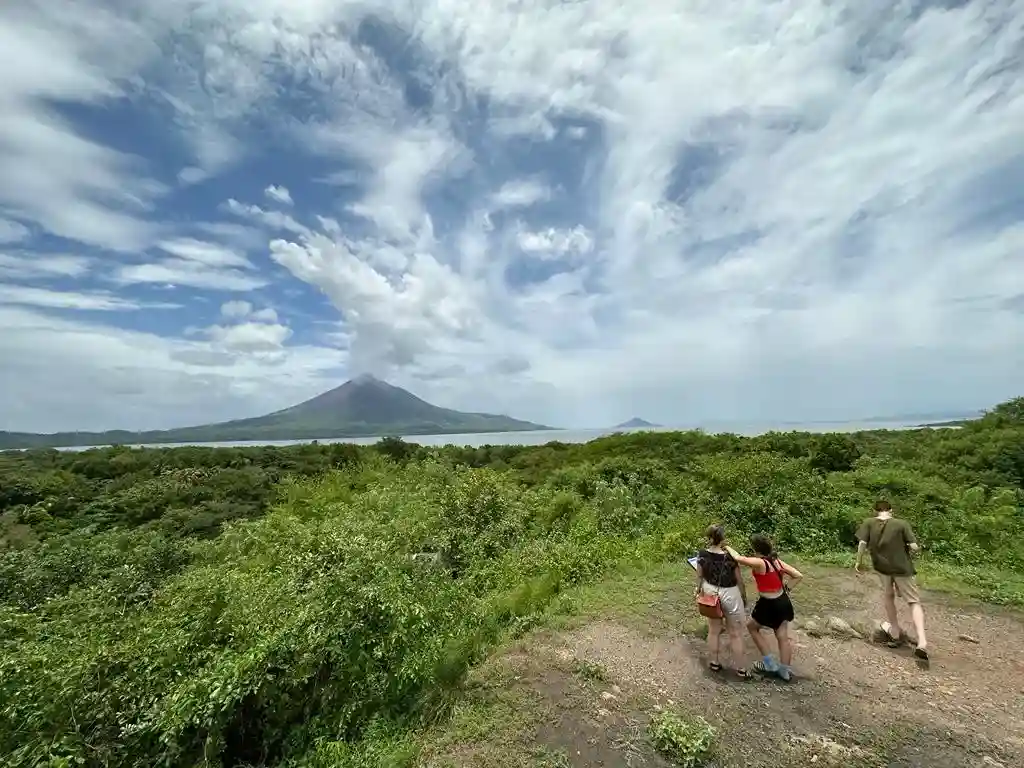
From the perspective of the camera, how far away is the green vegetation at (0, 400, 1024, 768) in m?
5.11

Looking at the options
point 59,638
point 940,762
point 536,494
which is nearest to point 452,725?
point 940,762

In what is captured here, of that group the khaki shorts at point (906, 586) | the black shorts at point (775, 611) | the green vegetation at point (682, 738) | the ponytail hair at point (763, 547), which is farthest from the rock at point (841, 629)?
the green vegetation at point (682, 738)

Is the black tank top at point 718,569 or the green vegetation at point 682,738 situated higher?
the black tank top at point 718,569

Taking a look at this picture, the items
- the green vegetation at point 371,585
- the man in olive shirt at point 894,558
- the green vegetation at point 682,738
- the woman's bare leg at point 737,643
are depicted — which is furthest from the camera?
the man in olive shirt at point 894,558

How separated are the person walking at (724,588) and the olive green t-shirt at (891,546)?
1.73m

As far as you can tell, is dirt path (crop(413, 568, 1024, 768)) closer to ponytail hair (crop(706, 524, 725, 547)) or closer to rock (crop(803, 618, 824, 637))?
rock (crop(803, 618, 824, 637))

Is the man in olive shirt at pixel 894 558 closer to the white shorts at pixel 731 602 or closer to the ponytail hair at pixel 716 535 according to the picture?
the white shorts at pixel 731 602

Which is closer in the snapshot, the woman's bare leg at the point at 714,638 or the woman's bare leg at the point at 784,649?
the woman's bare leg at the point at 784,649

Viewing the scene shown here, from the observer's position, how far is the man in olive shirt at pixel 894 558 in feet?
18.6

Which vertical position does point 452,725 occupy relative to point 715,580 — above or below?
below

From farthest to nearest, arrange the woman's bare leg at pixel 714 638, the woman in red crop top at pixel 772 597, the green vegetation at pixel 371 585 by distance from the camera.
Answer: the woman's bare leg at pixel 714 638 → the woman in red crop top at pixel 772 597 → the green vegetation at pixel 371 585

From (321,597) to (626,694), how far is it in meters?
3.36

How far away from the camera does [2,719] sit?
5.01 metres

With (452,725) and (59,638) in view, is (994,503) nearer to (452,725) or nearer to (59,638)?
(452,725)
